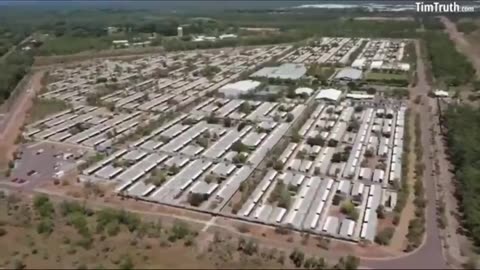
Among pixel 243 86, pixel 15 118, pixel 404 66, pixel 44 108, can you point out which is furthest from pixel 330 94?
pixel 15 118

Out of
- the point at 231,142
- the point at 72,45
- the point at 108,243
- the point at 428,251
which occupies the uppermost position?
the point at 72,45

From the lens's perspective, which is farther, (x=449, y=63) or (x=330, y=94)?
(x=449, y=63)

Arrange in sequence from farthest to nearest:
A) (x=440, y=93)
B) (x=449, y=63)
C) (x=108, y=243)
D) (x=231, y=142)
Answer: (x=449, y=63)
(x=440, y=93)
(x=231, y=142)
(x=108, y=243)

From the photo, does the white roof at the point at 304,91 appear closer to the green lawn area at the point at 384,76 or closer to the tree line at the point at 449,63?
the green lawn area at the point at 384,76

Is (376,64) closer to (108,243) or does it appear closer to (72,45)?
(108,243)

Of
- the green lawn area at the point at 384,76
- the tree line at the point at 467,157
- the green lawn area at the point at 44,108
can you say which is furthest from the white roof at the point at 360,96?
the green lawn area at the point at 44,108

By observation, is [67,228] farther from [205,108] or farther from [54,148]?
[205,108]

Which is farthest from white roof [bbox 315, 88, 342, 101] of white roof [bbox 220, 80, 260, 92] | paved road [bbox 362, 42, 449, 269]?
paved road [bbox 362, 42, 449, 269]
